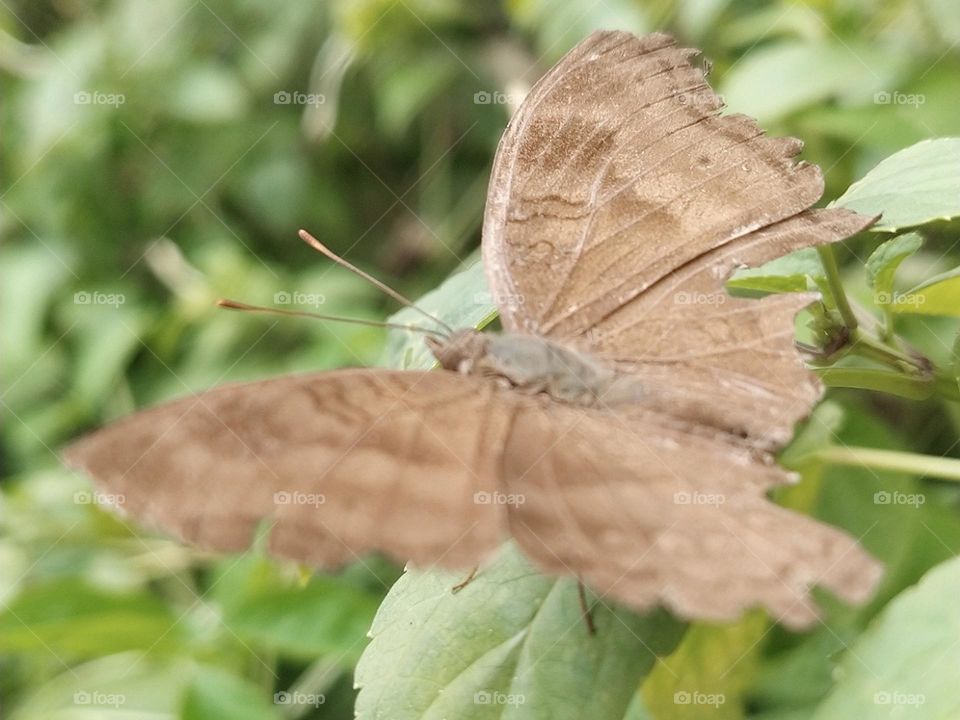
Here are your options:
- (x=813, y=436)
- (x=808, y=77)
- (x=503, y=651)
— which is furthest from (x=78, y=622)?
(x=808, y=77)

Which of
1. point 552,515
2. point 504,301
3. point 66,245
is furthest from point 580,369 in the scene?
point 66,245

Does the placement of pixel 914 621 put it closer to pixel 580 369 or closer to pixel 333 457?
pixel 580 369

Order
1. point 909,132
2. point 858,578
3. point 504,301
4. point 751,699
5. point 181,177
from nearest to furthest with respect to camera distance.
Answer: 1. point 858,578
2. point 504,301
3. point 751,699
4. point 909,132
5. point 181,177

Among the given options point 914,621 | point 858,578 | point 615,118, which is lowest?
point 914,621

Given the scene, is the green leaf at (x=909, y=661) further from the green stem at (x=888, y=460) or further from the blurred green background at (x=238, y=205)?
the blurred green background at (x=238, y=205)

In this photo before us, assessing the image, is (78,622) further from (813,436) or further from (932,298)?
(932,298)

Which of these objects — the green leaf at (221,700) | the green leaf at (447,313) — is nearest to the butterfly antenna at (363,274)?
the green leaf at (447,313)
